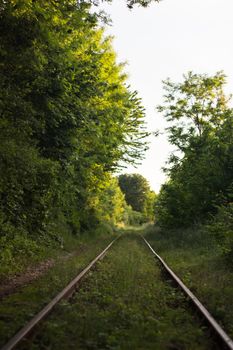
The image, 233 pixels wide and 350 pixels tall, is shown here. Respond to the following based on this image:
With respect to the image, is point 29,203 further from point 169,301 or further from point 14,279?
point 169,301

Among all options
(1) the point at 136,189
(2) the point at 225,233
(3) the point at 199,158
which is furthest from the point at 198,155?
(1) the point at 136,189

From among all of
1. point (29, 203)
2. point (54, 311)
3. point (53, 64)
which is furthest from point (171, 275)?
point (53, 64)

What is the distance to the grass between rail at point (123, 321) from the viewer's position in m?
4.97

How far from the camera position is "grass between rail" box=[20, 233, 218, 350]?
4969mm

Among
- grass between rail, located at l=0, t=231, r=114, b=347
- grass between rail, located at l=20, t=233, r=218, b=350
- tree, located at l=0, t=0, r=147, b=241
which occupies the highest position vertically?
tree, located at l=0, t=0, r=147, b=241

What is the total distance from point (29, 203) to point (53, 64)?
4.47 meters

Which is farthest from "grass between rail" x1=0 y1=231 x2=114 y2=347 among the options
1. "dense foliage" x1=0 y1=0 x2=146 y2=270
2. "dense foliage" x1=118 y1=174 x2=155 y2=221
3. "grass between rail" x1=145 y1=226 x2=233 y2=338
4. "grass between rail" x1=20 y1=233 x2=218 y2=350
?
"dense foliage" x1=118 y1=174 x2=155 y2=221

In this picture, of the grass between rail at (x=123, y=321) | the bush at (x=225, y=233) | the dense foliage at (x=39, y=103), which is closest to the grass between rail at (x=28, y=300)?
the grass between rail at (x=123, y=321)

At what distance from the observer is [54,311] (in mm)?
6371

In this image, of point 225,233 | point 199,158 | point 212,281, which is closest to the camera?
point 212,281

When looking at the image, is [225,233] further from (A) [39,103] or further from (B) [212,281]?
(A) [39,103]

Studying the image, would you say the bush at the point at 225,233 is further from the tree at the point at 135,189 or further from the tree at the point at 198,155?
the tree at the point at 135,189

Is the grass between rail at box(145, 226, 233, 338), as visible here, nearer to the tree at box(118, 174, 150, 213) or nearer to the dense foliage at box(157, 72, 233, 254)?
the dense foliage at box(157, 72, 233, 254)

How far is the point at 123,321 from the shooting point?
5.96m
